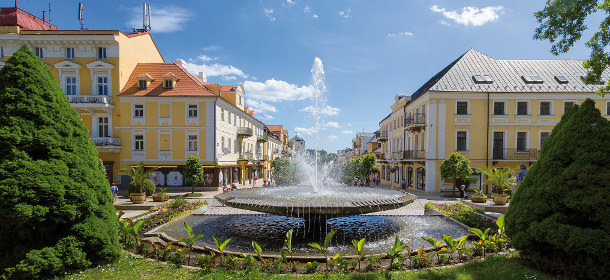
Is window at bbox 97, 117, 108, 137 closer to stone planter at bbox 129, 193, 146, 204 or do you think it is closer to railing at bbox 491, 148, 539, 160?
stone planter at bbox 129, 193, 146, 204

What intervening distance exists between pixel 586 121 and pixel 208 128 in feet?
80.6

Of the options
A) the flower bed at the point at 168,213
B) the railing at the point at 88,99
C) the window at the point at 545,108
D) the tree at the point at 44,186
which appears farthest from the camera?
the window at the point at 545,108

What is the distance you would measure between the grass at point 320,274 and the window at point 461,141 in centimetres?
2195

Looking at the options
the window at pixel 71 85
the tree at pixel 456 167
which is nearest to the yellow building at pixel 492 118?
the tree at pixel 456 167

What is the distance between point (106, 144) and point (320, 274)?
2604 centimetres

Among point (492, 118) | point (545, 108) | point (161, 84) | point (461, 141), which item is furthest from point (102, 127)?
point (545, 108)

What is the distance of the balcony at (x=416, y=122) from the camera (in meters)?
26.4

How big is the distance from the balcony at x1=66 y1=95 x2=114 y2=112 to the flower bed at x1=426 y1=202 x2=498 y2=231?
26575 mm

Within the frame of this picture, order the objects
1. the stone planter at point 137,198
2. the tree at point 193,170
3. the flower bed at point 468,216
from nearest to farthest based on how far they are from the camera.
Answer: the flower bed at point 468,216
the stone planter at point 137,198
the tree at point 193,170

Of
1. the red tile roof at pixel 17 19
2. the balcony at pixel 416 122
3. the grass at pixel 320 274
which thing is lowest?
the grass at pixel 320 274

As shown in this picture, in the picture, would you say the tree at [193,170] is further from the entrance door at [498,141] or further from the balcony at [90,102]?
the entrance door at [498,141]

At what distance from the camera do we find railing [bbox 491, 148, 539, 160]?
980 inches

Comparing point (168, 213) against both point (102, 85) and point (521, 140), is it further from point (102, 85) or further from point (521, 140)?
point (521, 140)

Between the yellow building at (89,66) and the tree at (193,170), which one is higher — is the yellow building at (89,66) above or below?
above
